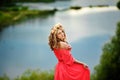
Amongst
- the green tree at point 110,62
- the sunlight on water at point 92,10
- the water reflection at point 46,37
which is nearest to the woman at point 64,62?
the green tree at point 110,62

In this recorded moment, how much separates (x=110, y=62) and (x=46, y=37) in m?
3.29

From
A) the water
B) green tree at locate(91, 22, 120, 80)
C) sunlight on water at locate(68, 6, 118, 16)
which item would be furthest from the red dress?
sunlight on water at locate(68, 6, 118, 16)

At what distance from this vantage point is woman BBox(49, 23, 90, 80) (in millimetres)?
3756

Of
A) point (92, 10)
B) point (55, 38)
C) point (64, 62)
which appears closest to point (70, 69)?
point (64, 62)

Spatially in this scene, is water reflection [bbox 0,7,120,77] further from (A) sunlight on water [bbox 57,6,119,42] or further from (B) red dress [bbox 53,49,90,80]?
(B) red dress [bbox 53,49,90,80]

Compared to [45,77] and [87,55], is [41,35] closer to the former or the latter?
[87,55]

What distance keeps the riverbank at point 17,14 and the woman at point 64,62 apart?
926 centimetres

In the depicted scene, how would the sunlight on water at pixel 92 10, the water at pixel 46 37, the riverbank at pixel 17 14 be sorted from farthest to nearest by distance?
the riverbank at pixel 17 14 → the water at pixel 46 37 → the sunlight on water at pixel 92 10

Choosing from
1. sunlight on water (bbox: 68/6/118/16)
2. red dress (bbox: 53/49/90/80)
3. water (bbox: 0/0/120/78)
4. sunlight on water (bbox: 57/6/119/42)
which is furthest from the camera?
sunlight on water (bbox: 57/6/119/42)

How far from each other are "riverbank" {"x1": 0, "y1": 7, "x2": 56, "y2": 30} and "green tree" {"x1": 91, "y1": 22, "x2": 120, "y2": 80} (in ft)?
11.9

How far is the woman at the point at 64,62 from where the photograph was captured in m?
3.76

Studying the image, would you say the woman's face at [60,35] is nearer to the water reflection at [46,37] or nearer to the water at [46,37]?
the water at [46,37]

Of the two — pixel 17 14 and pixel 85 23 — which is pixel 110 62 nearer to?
pixel 85 23

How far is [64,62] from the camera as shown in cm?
377
